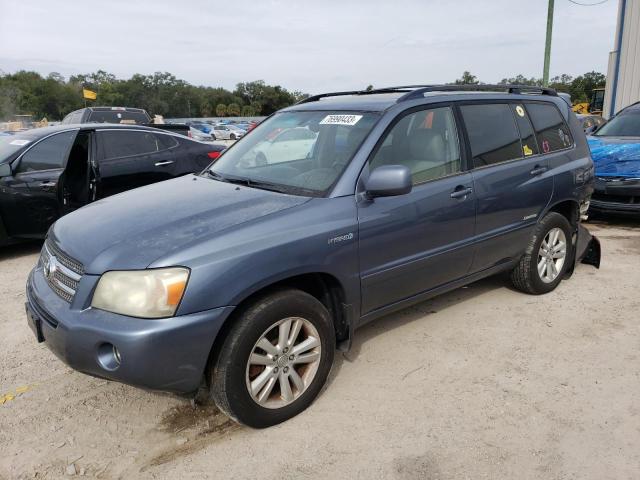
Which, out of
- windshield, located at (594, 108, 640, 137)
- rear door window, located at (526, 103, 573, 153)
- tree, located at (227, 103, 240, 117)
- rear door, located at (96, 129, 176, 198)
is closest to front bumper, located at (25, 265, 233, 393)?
rear door window, located at (526, 103, 573, 153)

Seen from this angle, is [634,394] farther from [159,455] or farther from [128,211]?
[128,211]

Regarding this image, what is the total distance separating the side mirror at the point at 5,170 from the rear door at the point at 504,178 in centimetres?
486

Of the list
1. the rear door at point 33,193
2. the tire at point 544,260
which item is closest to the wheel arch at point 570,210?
the tire at point 544,260

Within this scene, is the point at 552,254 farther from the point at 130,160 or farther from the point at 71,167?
the point at 71,167

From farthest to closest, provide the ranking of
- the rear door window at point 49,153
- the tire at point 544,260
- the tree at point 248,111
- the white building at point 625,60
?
the tree at point 248,111 → the white building at point 625,60 → the rear door window at point 49,153 → the tire at point 544,260

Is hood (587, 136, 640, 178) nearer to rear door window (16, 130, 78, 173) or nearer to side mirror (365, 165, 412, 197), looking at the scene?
side mirror (365, 165, 412, 197)

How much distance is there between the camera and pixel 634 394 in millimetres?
3012

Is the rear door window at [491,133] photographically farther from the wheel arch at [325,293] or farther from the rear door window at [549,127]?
the wheel arch at [325,293]

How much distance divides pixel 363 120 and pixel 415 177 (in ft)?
1.63

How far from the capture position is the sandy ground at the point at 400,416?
8.11 feet

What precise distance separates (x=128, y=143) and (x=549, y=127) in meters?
4.83

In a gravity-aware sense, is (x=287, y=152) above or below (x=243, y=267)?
above

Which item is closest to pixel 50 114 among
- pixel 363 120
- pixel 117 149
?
pixel 117 149

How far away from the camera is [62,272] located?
105 inches
